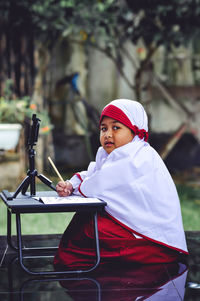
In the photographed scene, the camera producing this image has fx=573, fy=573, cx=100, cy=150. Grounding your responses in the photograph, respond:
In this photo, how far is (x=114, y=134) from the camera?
318 cm

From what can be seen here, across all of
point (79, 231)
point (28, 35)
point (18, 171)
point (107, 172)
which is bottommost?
point (18, 171)

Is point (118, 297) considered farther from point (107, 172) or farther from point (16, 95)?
point (16, 95)

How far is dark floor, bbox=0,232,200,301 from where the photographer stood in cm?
271

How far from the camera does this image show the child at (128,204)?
310 centimetres

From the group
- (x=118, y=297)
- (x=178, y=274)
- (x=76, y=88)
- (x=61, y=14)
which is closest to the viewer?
(x=118, y=297)

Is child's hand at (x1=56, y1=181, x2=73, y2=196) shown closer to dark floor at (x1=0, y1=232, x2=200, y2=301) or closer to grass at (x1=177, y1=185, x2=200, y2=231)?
dark floor at (x1=0, y1=232, x2=200, y2=301)

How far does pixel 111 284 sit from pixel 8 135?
4528 millimetres

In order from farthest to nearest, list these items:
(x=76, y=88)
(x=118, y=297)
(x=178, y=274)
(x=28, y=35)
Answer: (x=76, y=88) → (x=28, y=35) → (x=178, y=274) → (x=118, y=297)

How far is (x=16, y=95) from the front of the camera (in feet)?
29.1

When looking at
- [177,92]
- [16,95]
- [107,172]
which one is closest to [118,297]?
[107,172]

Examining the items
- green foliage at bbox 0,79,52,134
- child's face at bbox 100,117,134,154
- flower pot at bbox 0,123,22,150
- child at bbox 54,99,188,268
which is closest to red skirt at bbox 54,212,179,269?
child at bbox 54,99,188,268

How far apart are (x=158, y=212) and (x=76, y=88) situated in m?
6.37

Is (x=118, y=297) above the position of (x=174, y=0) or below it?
below

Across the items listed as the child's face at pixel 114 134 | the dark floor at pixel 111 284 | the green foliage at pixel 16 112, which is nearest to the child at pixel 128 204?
the child's face at pixel 114 134
